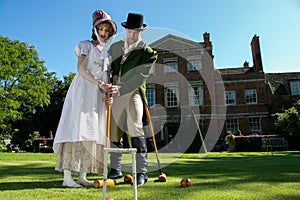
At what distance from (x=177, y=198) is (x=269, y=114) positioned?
80.4 feet

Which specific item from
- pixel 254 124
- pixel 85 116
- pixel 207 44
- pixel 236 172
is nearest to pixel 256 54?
pixel 207 44

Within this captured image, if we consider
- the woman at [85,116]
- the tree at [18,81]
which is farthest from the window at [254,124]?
the woman at [85,116]

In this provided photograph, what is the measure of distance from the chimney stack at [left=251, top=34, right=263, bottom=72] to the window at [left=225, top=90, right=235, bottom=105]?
3575 millimetres

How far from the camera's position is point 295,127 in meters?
19.4

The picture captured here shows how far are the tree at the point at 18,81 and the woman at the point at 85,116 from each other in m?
25.4

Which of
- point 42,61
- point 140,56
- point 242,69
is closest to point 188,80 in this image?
point 242,69

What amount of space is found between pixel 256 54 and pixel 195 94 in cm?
763

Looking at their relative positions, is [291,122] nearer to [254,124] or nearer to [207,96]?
[254,124]

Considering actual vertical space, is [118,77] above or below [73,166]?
above

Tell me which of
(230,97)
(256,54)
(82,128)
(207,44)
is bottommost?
(82,128)

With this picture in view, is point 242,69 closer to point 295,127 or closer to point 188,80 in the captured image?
point 188,80

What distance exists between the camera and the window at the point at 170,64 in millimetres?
25737

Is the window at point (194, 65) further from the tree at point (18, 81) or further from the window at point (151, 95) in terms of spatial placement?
the tree at point (18, 81)

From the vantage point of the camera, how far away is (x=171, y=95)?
25.5 meters
